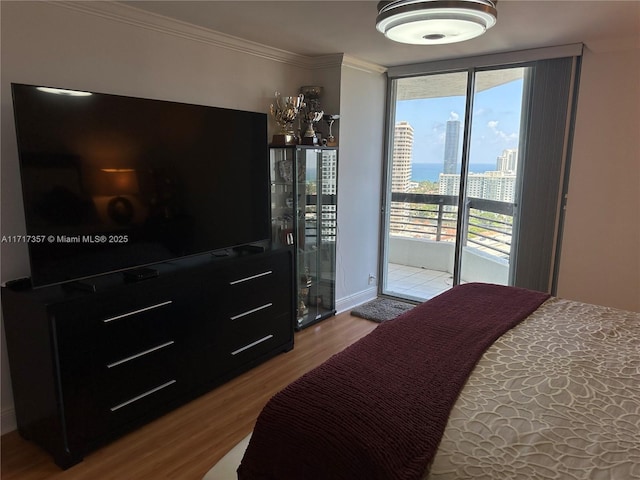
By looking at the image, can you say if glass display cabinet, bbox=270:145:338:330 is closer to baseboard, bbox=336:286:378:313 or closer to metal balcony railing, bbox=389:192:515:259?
baseboard, bbox=336:286:378:313

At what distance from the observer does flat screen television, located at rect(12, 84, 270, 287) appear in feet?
6.34

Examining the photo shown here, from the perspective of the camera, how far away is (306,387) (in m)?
1.48

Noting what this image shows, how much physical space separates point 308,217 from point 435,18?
6.44ft

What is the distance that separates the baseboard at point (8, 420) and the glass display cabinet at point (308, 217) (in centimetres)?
184

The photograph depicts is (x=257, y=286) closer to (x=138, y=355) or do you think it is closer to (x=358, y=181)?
(x=138, y=355)

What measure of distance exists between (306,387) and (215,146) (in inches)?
70.2

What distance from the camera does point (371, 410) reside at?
1.33m

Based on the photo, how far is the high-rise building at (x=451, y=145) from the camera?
391cm

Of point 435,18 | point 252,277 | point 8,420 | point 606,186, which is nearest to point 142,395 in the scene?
point 8,420

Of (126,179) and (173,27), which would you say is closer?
(126,179)

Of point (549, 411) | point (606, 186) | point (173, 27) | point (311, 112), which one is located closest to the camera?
point (549, 411)

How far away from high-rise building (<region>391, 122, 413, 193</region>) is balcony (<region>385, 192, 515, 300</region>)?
11cm

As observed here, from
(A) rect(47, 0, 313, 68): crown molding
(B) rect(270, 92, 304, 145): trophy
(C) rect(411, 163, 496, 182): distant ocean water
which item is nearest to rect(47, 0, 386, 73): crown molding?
(A) rect(47, 0, 313, 68): crown molding

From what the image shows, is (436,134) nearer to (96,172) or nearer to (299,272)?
(299,272)
